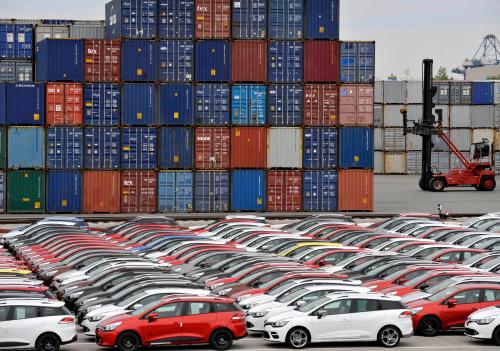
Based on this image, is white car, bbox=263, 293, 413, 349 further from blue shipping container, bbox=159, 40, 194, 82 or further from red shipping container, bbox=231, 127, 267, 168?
red shipping container, bbox=231, 127, 267, 168

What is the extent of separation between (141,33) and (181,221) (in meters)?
10.7

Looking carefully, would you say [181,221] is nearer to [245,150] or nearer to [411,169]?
[245,150]

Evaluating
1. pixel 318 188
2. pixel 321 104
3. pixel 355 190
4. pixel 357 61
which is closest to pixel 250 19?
pixel 321 104

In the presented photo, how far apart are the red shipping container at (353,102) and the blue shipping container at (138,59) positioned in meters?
10.5

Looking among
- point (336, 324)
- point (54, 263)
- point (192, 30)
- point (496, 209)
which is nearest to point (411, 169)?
point (496, 209)

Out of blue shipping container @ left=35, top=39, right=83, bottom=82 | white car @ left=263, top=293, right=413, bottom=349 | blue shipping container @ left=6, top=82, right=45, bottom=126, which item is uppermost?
blue shipping container @ left=35, top=39, right=83, bottom=82

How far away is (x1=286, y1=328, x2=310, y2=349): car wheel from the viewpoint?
22281mm

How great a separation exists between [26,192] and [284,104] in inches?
575

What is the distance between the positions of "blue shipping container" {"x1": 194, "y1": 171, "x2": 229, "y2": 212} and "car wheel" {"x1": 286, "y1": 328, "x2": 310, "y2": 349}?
133ft

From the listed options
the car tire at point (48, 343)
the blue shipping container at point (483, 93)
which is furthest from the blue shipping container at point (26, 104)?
the blue shipping container at point (483, 93)

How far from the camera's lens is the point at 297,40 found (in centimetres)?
6275

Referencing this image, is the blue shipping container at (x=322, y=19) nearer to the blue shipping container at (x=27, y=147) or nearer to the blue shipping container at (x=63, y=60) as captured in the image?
the blue shipping container at (x=63, y=60)

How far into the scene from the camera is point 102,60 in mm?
61250

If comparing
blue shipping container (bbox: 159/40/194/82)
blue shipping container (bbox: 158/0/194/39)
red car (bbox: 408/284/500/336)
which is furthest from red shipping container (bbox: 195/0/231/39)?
red car (bbox: 408/284/500/336)
